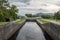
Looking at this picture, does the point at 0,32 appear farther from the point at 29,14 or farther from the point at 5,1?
the point at 29,14

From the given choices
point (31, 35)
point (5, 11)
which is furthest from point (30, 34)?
point (5, 11)

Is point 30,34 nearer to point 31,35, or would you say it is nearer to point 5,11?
point 31,35

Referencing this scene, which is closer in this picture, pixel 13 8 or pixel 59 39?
pixel 59 39

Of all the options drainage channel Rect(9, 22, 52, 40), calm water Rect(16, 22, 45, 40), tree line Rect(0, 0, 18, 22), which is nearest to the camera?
drainage channel Rect(9, 22, 52, 40)

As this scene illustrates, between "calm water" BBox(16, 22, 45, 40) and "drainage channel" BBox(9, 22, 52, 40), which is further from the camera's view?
"calm water" BBox(16, 22, 45, 40)

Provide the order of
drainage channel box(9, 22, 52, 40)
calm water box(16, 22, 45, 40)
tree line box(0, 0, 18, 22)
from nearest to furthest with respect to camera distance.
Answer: drainage channel box(9, 22, 52, 40) < calm water box(16, 22, 45, 40) < tree line box(0, 0, 18, 22)

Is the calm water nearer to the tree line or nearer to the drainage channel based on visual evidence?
the drainage channel

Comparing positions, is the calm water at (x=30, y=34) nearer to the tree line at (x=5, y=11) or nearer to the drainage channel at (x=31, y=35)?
the drainage channel at (x=31, y=35)

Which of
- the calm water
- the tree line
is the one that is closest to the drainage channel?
the calm water

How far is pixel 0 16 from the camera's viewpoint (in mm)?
55219

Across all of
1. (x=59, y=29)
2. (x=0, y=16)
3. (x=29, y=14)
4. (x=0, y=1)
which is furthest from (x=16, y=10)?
(x=29, y=14)

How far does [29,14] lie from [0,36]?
569 ft

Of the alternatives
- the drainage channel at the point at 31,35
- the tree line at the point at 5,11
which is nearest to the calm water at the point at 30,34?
the drainage channel at the point at 31,35

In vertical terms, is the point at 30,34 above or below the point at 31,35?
below
